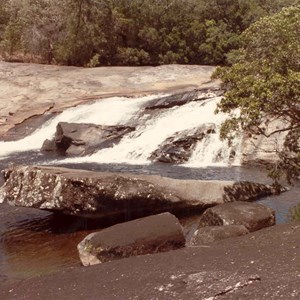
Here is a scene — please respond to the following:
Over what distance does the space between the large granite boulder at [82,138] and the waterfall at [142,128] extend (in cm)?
47

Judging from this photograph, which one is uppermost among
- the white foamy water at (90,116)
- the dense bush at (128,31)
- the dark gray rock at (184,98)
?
the dense bush at (128,31)

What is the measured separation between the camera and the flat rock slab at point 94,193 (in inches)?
474

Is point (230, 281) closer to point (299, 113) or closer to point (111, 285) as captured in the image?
point (111, 285)

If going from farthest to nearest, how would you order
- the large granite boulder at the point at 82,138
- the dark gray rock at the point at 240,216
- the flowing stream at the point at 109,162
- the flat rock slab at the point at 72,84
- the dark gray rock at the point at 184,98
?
1. the flat rock slab at the point at 72,84
2. the dark gray rock at the point at 184,98
3. the large granite boulder at the point at 82,138
4. the flowing stream at the point at 109,162
5. the dark gray rock at the point at 240,216

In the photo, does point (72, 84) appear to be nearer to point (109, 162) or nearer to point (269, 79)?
point (109, 162)

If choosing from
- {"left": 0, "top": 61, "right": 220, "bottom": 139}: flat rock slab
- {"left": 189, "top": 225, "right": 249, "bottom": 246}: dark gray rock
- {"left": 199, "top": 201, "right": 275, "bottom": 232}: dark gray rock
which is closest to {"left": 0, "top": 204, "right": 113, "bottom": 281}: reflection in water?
{"left": 189, "top": 225, "right": 249, "bottom": 246}: dark gray rock

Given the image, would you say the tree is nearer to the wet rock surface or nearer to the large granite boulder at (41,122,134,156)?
the wet rock surface

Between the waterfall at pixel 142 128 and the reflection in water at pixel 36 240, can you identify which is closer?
the reflection in water at pixel 36 240

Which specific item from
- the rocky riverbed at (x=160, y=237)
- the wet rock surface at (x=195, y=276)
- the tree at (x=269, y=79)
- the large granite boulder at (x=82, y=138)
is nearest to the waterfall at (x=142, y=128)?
the large granite boulder at (x=82, y=138)

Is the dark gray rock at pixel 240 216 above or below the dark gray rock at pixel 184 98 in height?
below

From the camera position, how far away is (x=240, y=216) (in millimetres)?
10633

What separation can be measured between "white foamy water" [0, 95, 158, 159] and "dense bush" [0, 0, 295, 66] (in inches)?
469

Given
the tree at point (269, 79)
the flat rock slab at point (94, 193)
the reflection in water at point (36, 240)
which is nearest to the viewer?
the reflection in water at point (36, 240)

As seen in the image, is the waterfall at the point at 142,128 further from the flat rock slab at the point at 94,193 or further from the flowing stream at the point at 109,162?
the flat rock slab at the point at 94,193
